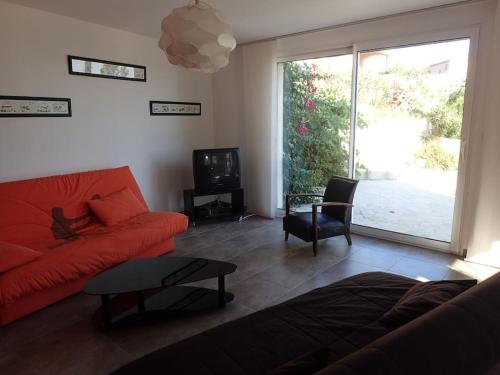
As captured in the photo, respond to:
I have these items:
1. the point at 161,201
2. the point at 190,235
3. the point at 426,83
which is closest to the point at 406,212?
the point at 426,83

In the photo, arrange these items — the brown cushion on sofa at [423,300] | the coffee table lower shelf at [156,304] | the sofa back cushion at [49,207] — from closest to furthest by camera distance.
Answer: the brown cushion on sofa at [423,300] → the coffee table lower shelf at [156,304] → the sofa back cushion at [49,207]

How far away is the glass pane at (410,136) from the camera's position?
360 centimetres

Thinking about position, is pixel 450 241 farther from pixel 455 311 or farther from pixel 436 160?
pixel 455 311

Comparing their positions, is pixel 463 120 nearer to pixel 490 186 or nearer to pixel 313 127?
pixel 490 186

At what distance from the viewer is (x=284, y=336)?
1613 mm

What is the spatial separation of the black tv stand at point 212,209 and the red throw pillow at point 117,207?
921 millimetres

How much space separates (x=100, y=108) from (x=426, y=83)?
347 cm

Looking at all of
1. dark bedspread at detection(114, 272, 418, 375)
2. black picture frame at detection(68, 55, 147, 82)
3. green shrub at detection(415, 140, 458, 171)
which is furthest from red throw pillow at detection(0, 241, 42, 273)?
green shrub at detection(415, 140, 458, 171)

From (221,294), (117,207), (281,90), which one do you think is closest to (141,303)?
(221,294)

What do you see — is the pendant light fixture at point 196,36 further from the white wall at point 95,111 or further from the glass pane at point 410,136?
the glass pane at point 410,136

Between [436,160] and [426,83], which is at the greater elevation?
[426,83]

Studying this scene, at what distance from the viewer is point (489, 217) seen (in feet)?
10.8

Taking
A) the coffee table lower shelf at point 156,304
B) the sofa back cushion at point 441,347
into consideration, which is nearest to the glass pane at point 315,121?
the coffee table lower shelf at point 156,304

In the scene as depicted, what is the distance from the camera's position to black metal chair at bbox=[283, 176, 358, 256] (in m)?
3.64
